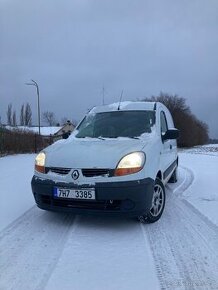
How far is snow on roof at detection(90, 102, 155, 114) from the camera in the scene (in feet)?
22.4

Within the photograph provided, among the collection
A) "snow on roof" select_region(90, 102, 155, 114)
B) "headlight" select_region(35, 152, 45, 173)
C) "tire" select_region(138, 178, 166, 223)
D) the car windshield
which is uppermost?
"snow on roof" select_region(90, 102, 155, 114)

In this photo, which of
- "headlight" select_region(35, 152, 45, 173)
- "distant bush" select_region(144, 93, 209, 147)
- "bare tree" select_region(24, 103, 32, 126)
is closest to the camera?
"headlight" select_region(35, 152, 45, 173)

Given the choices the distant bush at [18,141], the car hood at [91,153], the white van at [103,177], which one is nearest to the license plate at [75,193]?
the white van at [103,177]

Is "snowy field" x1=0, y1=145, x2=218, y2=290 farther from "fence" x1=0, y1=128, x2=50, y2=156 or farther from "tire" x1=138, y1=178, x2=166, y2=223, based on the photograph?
"fence" x1=0, y1=128, x2=50, y2=156

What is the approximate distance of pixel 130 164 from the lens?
4844 mm

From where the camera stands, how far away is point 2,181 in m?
9.09

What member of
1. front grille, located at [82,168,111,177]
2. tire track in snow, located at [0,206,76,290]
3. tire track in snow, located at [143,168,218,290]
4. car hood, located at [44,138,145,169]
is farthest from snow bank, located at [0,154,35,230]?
tire track in snow, located at [143,168,218,290]

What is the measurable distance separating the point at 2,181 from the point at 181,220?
A: 512cm

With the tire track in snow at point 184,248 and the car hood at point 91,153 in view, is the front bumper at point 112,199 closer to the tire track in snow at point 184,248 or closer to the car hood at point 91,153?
the car hood at point 91,153

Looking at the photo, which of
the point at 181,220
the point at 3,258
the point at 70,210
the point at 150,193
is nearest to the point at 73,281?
the point at 3,258

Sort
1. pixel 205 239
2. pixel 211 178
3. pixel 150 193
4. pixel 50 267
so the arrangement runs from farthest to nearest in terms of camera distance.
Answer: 1. pixel 211 178
2. pixel 150 193
3. pixel 205 239
4. pixel 50 267

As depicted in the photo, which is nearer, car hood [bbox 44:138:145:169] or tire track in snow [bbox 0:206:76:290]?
tire track in snow [bbox 0:206:76:290]

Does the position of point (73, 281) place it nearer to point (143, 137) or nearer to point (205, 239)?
Answer: point (205, 239)

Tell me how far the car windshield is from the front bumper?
1.36m
